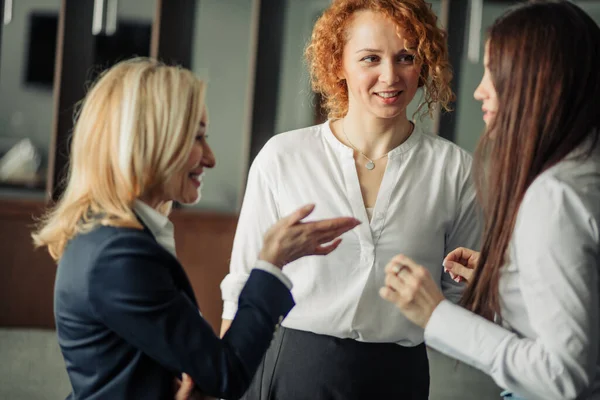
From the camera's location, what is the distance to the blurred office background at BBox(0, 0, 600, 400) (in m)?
5.50

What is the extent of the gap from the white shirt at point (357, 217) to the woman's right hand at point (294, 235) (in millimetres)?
460

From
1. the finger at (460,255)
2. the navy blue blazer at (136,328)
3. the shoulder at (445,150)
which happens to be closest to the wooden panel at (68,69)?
the shoulder at (445,150)

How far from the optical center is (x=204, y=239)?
554 cm

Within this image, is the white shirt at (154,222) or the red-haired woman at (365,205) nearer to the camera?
the white shirt at (154,222)

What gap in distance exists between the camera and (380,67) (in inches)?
87.4

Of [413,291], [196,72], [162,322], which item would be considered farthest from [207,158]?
[196,72]

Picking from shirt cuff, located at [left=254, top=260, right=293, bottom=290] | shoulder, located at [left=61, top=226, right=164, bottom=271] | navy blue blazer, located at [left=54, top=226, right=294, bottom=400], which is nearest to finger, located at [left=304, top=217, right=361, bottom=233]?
shirt cuff, located at [left=254, top=260, right=293, bottom=290]

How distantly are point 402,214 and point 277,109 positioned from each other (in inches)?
144

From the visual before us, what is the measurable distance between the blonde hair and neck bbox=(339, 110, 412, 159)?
0.77 m

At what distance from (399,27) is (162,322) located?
3.73 ft

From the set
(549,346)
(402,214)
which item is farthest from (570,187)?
(402,214)

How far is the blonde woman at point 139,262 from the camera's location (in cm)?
144

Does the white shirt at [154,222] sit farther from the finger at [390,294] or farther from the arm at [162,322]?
the finger at [390,294]

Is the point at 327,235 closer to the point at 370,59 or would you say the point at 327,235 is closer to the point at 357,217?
the point at 357,217
